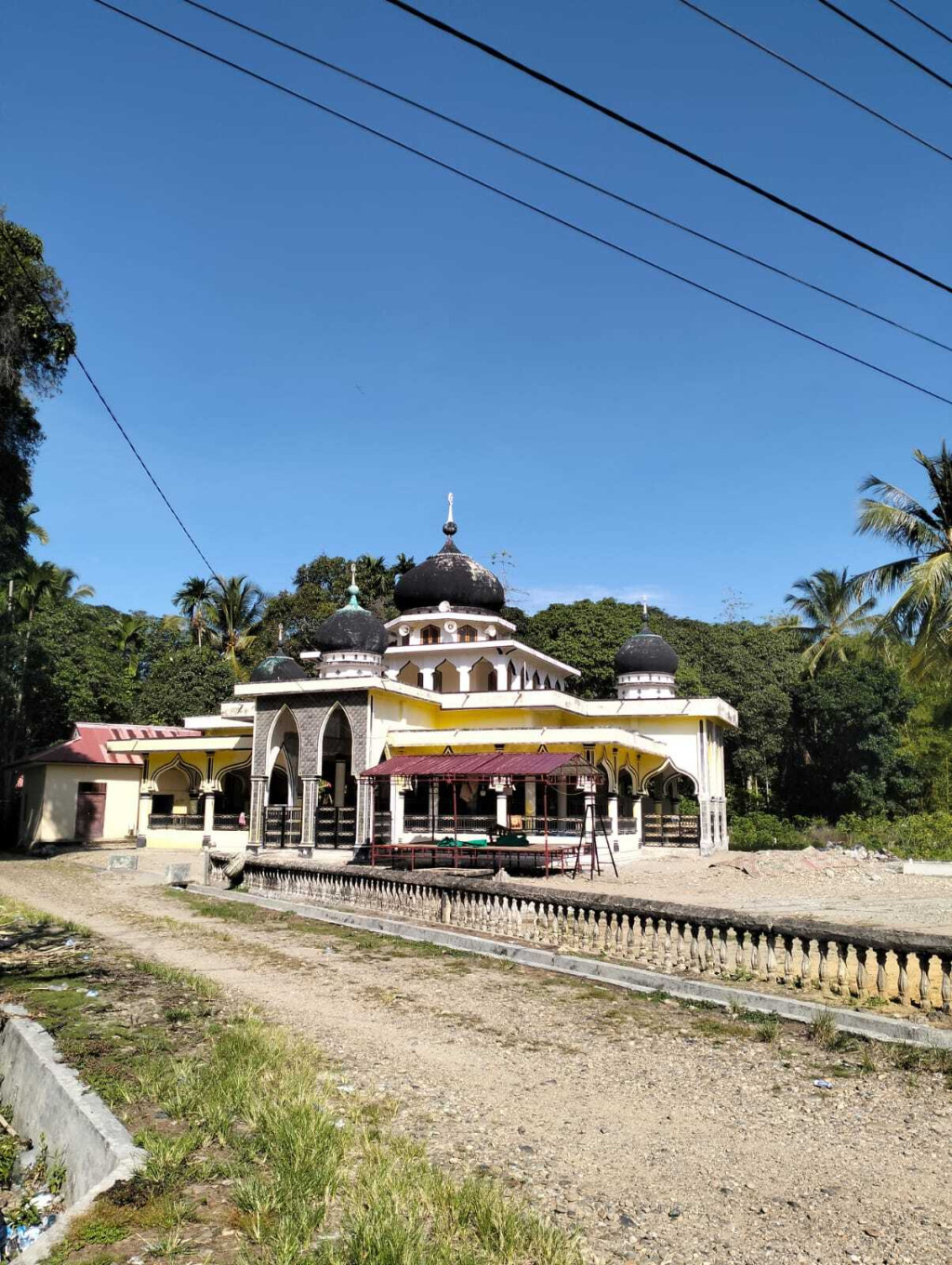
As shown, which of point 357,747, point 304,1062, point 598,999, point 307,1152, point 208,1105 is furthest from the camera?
point 357,747

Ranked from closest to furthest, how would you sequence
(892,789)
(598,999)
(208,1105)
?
1. (208,1105)
2. (598,999)
3. (892,789)

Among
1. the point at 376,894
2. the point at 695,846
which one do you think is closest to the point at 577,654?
the point at 695,846

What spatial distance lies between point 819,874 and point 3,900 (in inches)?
663

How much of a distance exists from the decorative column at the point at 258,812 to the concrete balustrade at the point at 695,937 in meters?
12.6

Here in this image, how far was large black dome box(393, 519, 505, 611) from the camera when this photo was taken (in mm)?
32906

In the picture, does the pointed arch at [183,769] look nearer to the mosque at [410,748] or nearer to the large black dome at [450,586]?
the mosque at [410,748]

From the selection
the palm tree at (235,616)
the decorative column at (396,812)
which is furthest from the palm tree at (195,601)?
the decorative column at (396,812)

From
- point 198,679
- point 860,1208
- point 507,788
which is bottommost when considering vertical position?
point 860,1208

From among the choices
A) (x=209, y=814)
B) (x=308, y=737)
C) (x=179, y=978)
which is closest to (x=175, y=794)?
(x=209, y=814)

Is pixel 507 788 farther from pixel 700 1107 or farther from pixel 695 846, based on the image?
pixel 700 1107

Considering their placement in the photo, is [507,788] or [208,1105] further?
[507,788]

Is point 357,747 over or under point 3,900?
over

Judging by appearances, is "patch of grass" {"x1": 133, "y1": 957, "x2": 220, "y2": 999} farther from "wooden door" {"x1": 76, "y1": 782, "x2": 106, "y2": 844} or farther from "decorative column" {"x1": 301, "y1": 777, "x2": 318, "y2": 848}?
"wooden door" {"x1": 76, "y1": 782, "x2": 106, "y2": 844}

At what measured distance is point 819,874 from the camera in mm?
22000
